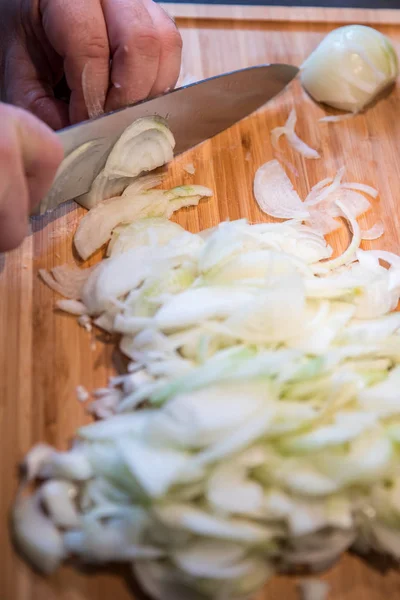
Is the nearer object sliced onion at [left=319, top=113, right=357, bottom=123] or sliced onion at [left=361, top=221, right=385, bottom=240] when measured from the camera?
sliced onion at [left=361, top=221, right=385, bottom=240]

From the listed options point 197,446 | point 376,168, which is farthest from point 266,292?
point 376,168

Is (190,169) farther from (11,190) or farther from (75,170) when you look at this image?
(11,190)

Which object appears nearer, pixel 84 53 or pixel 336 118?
pixel 84 53

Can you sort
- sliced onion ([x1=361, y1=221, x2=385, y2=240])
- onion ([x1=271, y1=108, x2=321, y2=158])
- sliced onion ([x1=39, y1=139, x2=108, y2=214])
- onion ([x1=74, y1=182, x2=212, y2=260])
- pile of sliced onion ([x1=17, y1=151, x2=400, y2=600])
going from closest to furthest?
pile of sliced onion ([x1=17, y1=151, x2=400, y2=600]), sliced onion ([x1=39, y1=139, x2=108, y2=214]), onion ([x1=74, y1=182, x2=212, y2=260]), sliced onion ([x1=361, y1=221, x2=385, y2=240]), onion ([x1=271, y1=108, x2=321, y2=158])

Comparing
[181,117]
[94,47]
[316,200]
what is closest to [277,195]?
[316,200]

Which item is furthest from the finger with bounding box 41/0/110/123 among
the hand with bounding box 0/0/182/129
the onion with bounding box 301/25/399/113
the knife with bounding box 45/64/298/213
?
the onion with bounding box 301/25/399/113

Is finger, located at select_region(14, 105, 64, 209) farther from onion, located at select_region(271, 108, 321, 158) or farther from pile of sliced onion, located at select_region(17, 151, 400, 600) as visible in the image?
onion, located at select_region(271, 108, 321, 158)
